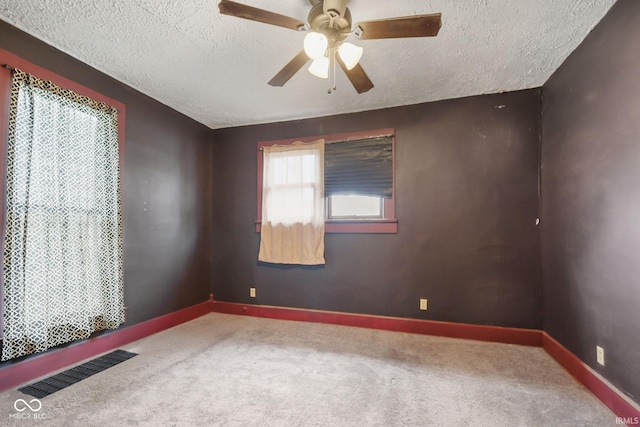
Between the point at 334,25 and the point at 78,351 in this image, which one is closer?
the point at 334,25

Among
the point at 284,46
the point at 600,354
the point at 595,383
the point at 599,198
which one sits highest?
the point at 284,46

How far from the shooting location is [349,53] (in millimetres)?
1813

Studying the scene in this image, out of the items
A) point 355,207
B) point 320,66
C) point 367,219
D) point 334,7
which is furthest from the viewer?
point 355,207

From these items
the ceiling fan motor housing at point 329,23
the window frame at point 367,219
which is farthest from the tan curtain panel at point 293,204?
the ceiling fan motor housing at point 329,23

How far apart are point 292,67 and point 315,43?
38 centimetres

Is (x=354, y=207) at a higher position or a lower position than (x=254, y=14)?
lower

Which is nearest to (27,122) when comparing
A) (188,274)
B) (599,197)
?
(188,274)

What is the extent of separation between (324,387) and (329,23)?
7.73ft

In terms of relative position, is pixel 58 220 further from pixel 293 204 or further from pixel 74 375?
pixel 293 204

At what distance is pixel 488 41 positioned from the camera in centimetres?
218

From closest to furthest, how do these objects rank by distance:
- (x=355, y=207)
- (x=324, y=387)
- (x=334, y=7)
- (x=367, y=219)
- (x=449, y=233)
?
(x=334, y=7)
(x=324, y=387)
(x=449, y=233)
(x=367, y=219)
(x=355, y=207)

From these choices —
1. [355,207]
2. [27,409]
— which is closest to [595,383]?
[355,207]

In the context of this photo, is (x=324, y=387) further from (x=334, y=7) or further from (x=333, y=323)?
(x=334, y=7)

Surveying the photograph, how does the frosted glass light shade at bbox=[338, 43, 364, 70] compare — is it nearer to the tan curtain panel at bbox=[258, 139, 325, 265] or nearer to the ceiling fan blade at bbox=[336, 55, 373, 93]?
the ceiling fan blade at bbox=[336, 55, 373, 93]
